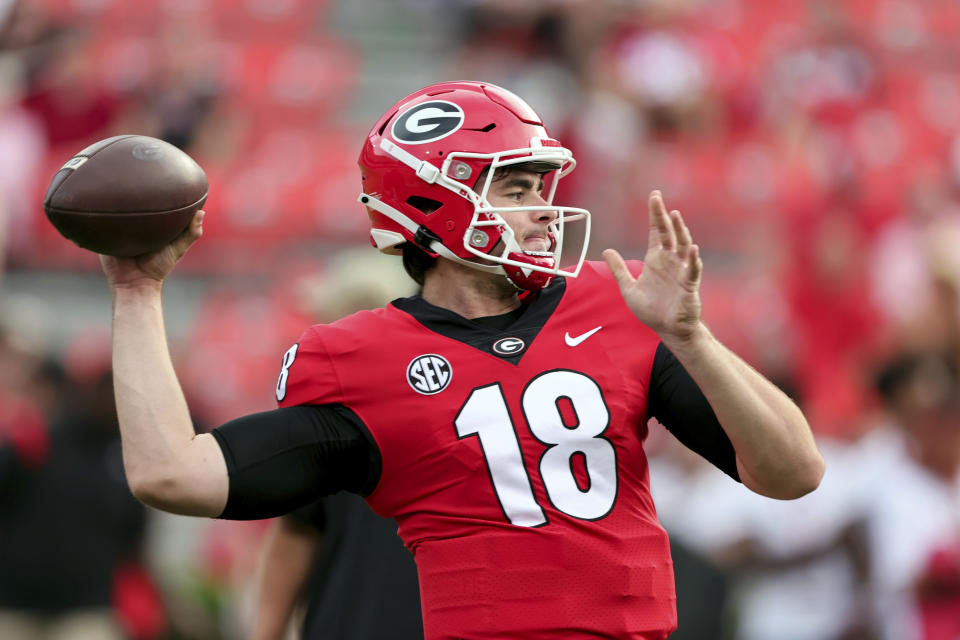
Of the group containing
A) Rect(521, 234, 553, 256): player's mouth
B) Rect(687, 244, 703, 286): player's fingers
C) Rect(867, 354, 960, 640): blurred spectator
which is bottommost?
Rect(867, 354, 960, 640): blurred spectator

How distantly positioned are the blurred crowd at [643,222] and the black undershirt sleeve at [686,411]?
1717 millimetres

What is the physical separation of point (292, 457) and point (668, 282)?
0.78 m

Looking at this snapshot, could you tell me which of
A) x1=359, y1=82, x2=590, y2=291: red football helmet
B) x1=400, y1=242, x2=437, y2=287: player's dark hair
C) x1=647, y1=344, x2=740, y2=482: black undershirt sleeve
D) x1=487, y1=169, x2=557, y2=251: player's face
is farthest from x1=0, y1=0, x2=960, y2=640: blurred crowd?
x1=647, y1=344, x2=740, y2=482: black undershirt sleeve

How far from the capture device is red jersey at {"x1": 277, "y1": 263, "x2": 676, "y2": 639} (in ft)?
8.12

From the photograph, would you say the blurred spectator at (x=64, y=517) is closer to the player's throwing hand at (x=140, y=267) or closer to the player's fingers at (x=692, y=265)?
the player's throwing hand at (x=140, y=267)

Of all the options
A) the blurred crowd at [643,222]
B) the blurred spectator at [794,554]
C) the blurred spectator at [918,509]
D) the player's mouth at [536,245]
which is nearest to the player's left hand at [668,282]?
the player's mouth at [536,245]

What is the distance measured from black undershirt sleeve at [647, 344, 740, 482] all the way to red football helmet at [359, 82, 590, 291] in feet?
0.97

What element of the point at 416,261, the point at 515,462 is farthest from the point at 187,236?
the point at 515,462

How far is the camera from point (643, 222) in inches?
355

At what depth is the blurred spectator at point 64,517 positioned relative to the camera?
19.6 ft

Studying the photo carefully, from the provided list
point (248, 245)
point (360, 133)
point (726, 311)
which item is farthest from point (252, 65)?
point (726, 311)

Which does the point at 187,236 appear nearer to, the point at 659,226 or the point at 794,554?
the point at 659,226

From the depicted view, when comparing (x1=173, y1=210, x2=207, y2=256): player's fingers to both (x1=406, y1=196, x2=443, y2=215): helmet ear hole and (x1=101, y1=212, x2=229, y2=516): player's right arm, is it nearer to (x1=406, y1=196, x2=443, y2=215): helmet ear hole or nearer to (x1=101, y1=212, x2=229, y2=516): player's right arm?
(x1=101, y1=212, x2=229, y2=516): player's right arm

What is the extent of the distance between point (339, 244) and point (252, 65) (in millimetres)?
2066
